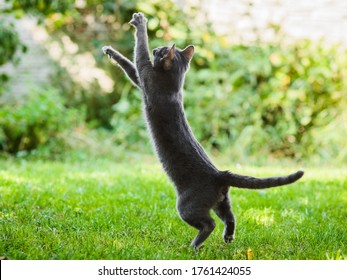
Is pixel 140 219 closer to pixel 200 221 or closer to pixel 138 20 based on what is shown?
pixel 200 221

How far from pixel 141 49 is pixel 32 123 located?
389cm

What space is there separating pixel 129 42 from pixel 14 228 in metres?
6.23

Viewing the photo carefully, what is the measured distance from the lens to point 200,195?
2.97 m

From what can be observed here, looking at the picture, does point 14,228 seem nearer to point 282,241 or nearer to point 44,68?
point 282,241

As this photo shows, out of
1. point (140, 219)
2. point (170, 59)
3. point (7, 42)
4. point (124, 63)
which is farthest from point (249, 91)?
point (170, 59)

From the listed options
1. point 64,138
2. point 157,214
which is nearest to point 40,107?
point 64,138

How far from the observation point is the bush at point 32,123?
690 centimetres

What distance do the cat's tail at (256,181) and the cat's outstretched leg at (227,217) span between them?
0.25 metres

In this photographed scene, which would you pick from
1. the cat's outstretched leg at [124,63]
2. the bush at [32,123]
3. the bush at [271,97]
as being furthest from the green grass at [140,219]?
the bush at [271,97]

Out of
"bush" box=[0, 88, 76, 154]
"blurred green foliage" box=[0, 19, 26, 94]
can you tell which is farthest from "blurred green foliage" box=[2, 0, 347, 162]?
"bush" box=[0, 88, 76, 154]

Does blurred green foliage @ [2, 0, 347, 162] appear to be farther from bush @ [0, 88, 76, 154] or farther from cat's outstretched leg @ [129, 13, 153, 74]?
cat's outstretched leg @ [129, 13, 153, 74]

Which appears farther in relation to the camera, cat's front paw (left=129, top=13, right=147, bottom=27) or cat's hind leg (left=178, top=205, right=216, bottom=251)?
cat's front paw (left=129, top=13, right=147, bottom=27)

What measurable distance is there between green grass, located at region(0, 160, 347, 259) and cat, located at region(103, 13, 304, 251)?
0.24 metres

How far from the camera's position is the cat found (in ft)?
9.71
